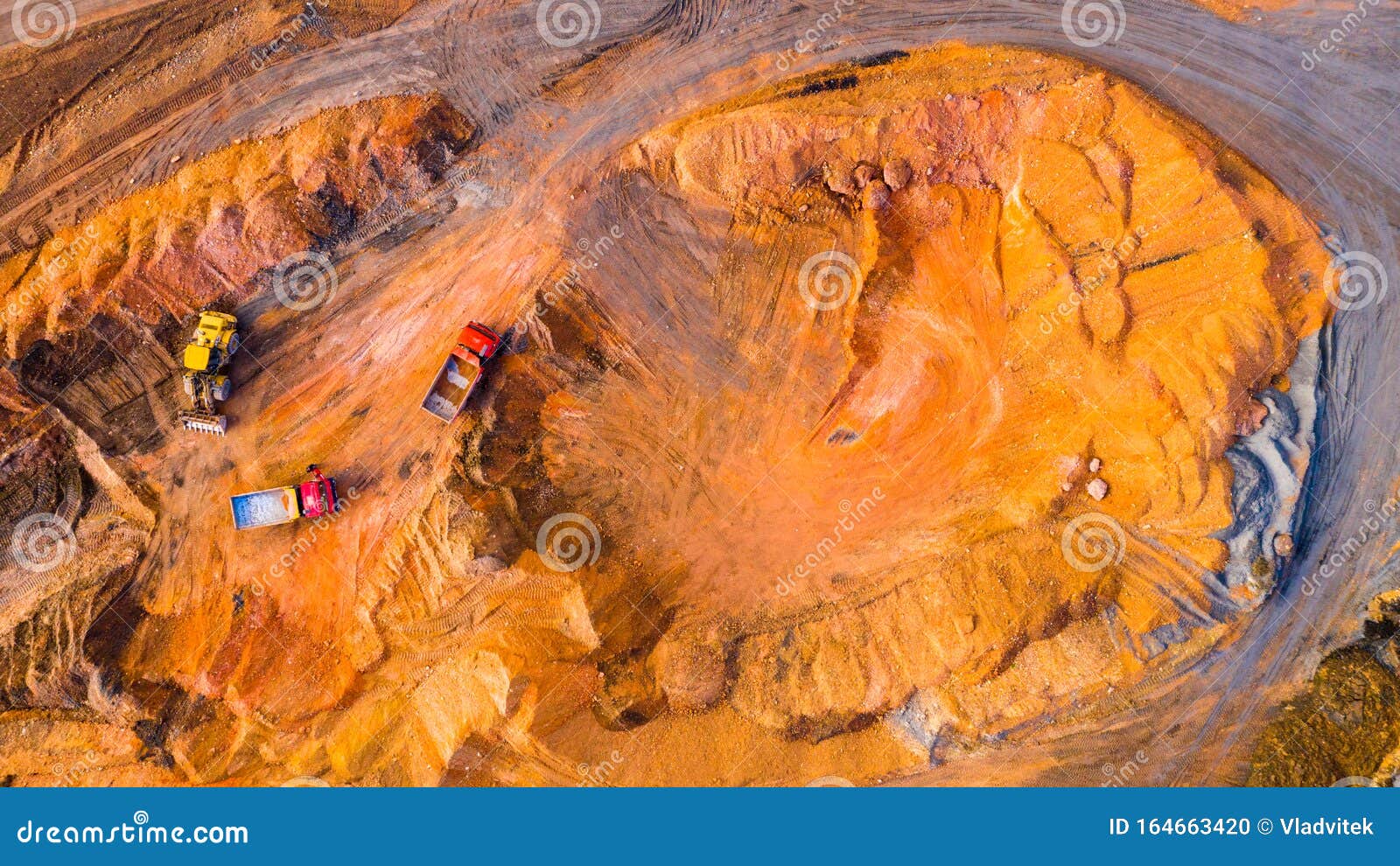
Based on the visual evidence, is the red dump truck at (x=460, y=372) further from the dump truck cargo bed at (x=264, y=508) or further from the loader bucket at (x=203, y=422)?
the loader bucket at (x=203, y=422)

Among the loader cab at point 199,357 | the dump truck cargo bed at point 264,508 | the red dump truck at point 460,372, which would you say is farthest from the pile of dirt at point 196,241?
the red dump truck at point 460,372

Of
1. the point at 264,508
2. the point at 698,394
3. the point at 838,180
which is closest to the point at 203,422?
the point at 264,508

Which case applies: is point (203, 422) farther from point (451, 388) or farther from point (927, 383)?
point (927, 383)

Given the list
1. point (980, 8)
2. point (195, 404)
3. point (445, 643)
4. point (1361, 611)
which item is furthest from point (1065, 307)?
point (195, 404)

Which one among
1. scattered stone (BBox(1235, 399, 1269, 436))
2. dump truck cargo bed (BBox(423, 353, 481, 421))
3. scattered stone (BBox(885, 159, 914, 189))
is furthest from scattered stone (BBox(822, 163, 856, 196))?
scattered stone (BBox(1235, 399, 1269, 436))

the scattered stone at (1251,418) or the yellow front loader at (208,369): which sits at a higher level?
the scattered stone at (1251,418)
